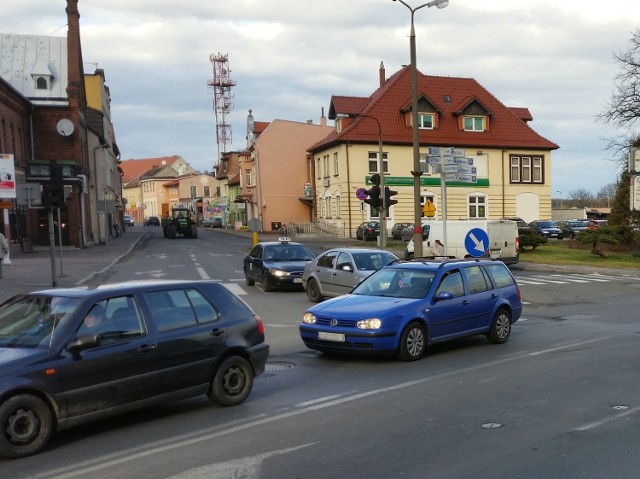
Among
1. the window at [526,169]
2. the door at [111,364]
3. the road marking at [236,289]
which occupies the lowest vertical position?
the road marking at [236,289]

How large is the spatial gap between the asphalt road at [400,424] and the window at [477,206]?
156ft

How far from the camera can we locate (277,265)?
66.0 ft

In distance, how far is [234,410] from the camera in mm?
7363

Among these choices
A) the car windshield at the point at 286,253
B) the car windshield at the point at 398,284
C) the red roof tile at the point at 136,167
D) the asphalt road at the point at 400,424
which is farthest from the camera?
the red roof tile at the point at 136,167

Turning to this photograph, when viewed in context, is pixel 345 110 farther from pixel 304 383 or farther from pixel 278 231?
pixel 304 383

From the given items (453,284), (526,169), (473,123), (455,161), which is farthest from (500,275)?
(526,169)

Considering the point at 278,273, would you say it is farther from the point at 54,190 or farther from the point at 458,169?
the point at 54,190

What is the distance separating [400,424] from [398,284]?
4.47 meters

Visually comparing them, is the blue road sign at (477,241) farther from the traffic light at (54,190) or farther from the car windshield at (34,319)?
the car windshield at (34,319)

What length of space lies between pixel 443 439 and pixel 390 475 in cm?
105

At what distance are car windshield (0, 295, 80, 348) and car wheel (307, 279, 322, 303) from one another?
11.1 metres

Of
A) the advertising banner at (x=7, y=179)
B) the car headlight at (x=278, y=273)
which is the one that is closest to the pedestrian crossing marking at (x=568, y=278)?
the car headlight at (x=278, y=273)

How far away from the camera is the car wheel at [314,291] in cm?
1767

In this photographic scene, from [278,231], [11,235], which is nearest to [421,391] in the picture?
[11,235]
